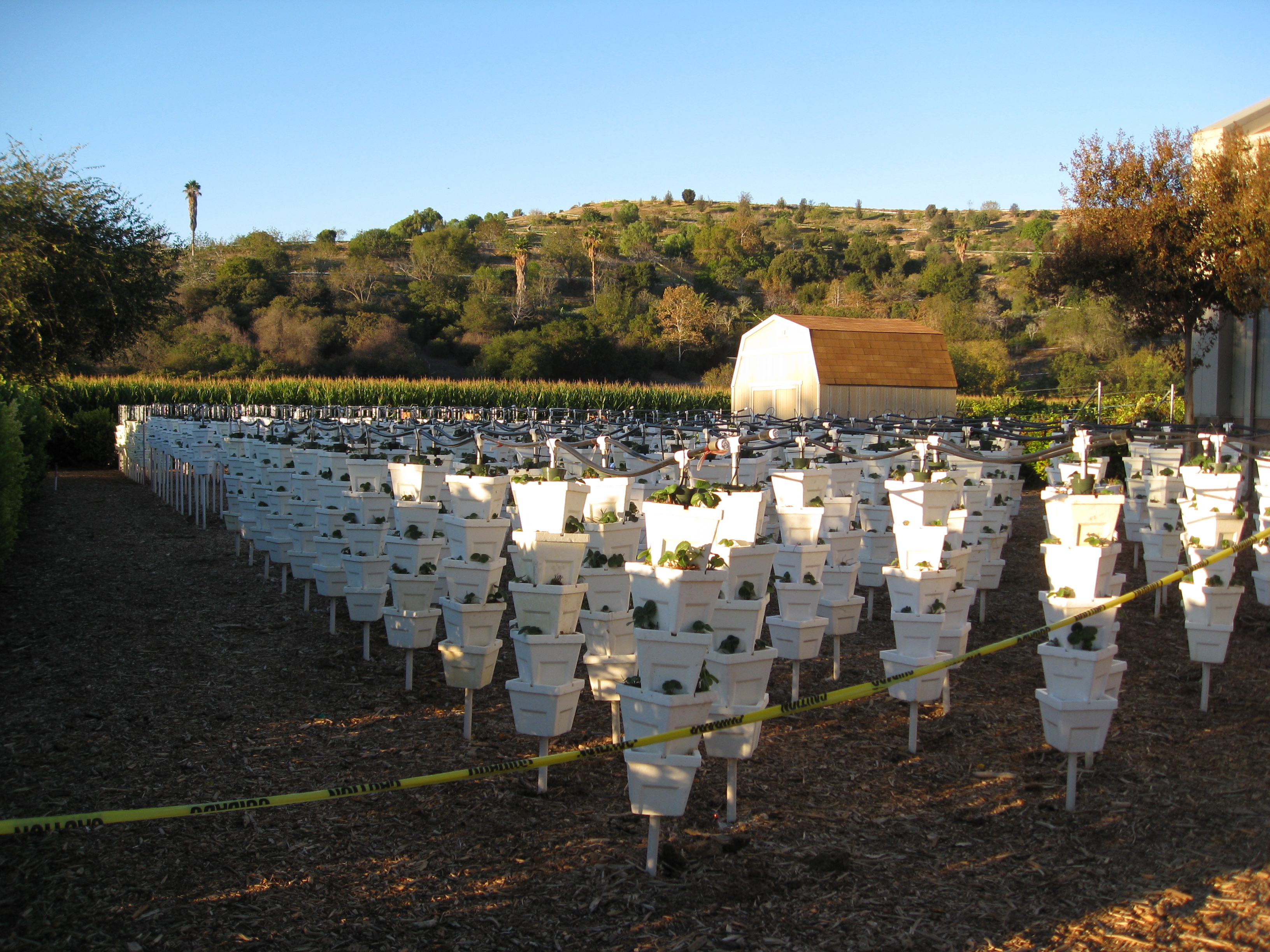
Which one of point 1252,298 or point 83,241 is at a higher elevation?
point 83,241

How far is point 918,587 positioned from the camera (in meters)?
6.85

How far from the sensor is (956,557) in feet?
24.9

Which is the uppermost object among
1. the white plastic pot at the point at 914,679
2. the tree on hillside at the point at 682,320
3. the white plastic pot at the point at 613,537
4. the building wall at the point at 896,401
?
the tree on hillside at the point at 682,320

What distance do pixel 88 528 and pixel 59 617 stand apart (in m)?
7.95

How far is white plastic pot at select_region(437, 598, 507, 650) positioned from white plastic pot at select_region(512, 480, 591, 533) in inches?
31.0

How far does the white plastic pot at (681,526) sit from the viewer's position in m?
4.97

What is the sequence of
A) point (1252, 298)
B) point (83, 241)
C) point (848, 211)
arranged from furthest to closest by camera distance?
point (848, 211), point (83, 241), point (1252, 298)

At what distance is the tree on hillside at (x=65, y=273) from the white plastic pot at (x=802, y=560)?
2131cm

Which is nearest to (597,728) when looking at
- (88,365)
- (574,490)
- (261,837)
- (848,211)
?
(574,490)

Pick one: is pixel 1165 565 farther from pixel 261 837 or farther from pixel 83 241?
pixel 83 241

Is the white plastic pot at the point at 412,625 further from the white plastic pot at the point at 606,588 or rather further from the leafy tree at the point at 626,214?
the leafy tree at the point at 626,214

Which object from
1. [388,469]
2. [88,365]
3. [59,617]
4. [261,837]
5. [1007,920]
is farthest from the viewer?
[88,365]

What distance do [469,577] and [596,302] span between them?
77143 millimetres

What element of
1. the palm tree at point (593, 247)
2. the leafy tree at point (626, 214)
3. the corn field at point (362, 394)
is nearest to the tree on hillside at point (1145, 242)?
the corn field at point (362, 394)
